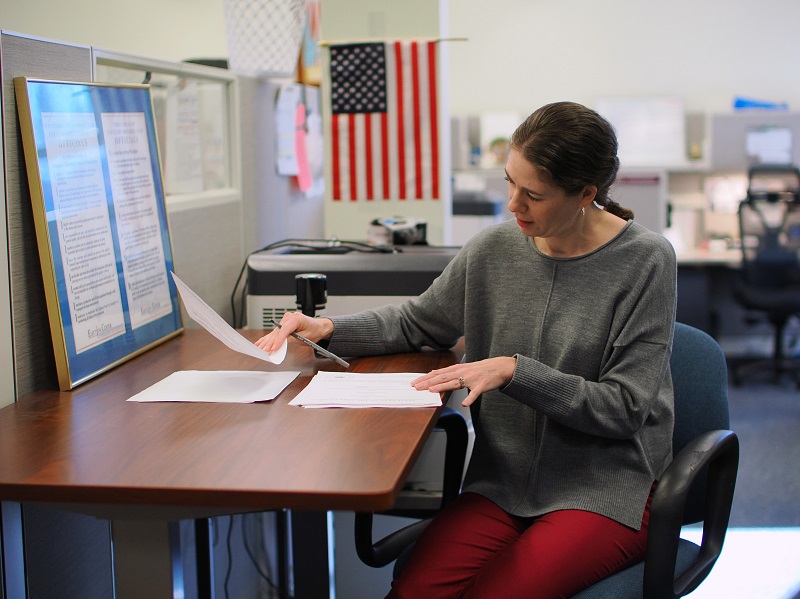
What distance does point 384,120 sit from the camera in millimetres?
2828

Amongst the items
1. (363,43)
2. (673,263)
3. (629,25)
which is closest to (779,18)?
(629,25)

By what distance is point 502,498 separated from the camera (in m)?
1.50

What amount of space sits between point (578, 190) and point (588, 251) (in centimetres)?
11

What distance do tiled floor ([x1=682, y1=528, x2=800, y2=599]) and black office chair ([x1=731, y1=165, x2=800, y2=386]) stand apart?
7.28ft

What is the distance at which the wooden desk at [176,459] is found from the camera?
1.00 meters

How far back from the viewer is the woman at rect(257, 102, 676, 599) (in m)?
1.37

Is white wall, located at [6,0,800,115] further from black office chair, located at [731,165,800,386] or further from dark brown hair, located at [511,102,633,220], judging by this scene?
dark brown hair, located at [511,102,633,220]

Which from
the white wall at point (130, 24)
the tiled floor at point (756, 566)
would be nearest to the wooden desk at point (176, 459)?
the tiled floor at point (756, 566)

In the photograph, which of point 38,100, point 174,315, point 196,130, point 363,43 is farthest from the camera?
point 363,43

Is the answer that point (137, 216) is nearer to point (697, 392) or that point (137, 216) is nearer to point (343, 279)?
point (343, 279)

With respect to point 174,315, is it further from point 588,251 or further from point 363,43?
point 363,43

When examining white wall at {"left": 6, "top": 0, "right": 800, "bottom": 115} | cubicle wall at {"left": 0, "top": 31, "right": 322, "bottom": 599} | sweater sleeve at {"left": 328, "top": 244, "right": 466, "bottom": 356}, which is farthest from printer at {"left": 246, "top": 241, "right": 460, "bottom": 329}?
white wall at {"left": 6, "top": 0, "right": 800, "bottom": 115}

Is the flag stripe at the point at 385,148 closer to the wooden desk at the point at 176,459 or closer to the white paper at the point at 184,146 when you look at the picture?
the white paper at the point at 184,146

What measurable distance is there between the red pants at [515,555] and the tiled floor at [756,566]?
132cm
